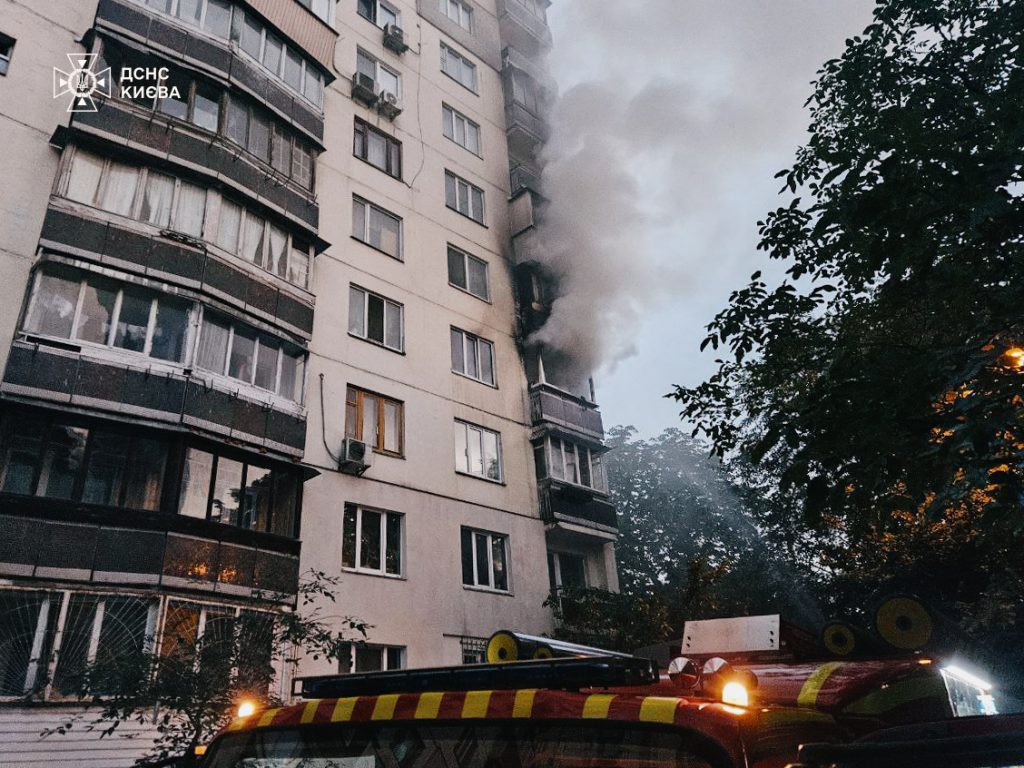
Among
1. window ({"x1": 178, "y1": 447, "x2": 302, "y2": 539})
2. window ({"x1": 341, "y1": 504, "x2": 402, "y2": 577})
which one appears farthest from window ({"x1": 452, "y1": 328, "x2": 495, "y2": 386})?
window ({"x1": 178, "y1": 447, "x2": 302, "y2": 539})

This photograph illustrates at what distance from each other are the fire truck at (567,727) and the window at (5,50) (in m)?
15.3

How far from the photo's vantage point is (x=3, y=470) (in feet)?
35.0

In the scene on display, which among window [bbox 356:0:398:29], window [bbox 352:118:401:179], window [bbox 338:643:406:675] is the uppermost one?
window [bbox 356:0:398:29]

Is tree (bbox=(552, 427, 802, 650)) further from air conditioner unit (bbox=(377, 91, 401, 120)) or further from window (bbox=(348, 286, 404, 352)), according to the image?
air conditioner unit (bbox=(377, 91, 401, 120))

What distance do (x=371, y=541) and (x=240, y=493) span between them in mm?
3349

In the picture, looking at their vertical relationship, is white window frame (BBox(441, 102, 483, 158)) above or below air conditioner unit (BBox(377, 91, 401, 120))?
above

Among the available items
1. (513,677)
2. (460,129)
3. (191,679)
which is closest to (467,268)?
(460,129)

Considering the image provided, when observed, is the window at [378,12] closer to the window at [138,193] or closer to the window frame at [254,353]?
the window at [138,193]

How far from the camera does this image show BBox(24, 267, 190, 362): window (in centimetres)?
1173

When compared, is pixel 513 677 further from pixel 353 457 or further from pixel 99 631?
pixel 353 457

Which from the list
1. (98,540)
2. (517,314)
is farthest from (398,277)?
(98,540)

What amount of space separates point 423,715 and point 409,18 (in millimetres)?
25234

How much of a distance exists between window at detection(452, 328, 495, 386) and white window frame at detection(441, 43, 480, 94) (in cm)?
985

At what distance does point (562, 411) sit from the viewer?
20891 millimetres
